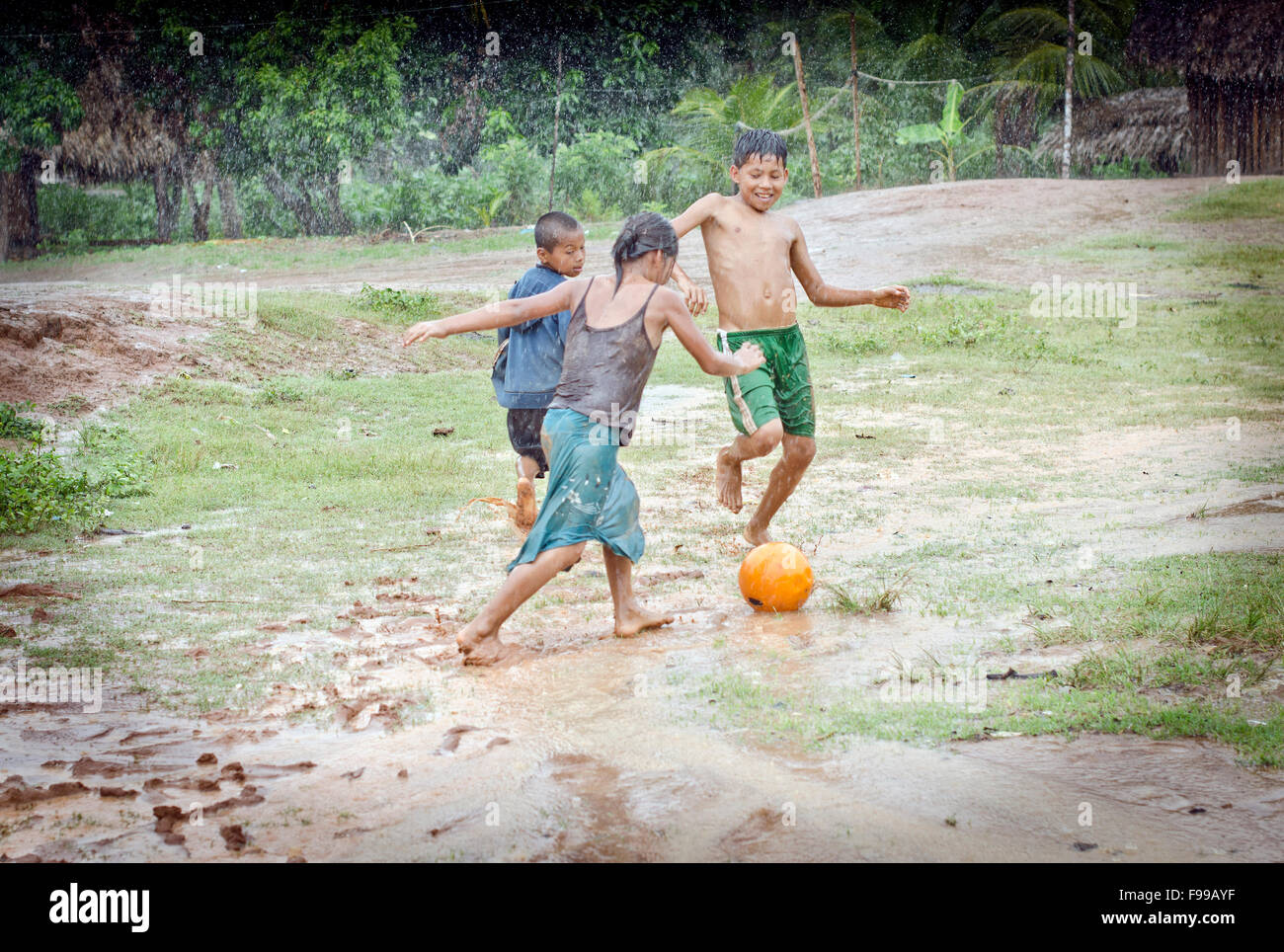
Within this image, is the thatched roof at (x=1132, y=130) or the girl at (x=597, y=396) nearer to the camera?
the girl at (x=597, y=396)

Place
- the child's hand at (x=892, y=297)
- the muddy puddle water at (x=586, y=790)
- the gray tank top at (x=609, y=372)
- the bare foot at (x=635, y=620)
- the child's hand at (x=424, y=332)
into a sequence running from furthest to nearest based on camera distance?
the child's hand at (x=892, y=297), the bare foot at (x=635, y=620), the gray tank top at (x=609, y=372), the child's hand at (x=424, y=332), the muddy puddle water at (x=586, y=790)

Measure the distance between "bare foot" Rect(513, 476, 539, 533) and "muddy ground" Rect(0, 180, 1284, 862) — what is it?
2.56 feet

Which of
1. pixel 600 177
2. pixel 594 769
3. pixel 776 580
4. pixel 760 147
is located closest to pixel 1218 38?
pixel 600 177

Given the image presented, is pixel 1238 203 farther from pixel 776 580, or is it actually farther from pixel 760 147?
pixel 776 580

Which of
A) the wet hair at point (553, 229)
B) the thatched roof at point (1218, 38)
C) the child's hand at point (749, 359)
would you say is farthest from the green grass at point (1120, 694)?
the thatched roof at point (1218, 38)

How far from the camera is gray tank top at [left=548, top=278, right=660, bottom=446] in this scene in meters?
4.59

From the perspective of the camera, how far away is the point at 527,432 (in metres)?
6.29

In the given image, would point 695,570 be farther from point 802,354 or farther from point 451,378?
point 451,378

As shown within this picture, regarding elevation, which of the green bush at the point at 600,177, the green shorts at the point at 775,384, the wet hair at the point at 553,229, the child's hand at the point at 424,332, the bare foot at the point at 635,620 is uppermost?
the green bush at the point at 600,177

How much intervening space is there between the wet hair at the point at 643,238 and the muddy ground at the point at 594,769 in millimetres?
1522

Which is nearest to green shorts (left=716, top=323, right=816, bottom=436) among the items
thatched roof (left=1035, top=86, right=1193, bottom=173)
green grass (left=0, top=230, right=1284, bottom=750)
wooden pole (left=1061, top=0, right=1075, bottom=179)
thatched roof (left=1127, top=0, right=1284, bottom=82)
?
green grass (left=0, top=230, right=1284, bottom=750)

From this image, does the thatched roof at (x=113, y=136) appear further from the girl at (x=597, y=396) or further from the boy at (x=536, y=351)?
the girl at (x=597, y=396)

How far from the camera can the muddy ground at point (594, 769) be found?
312 cm

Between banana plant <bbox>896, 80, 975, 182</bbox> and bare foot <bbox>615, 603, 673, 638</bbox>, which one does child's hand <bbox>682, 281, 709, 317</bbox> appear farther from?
banana plant <bbox>896, 80, 975, 182</bbox>
